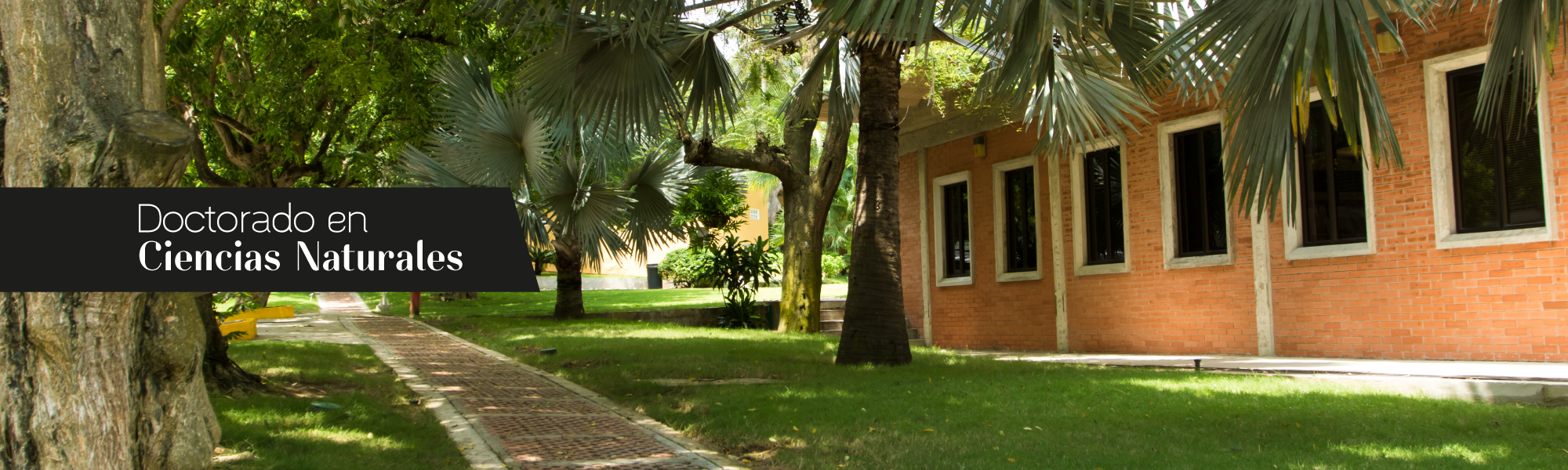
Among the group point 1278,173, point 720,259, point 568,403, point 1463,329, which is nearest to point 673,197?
point 720,259

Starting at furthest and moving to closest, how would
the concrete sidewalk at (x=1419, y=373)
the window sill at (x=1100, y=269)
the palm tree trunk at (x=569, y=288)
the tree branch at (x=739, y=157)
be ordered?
the palm tree trunk at (x=569, y=288) → the window sill at (x=1100, y=269) → the tree branch at (x=739, y=157) → the concrete sidewalk at (x=1419, y=373)

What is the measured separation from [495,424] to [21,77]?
12.4ft

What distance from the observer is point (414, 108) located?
9.04 meters

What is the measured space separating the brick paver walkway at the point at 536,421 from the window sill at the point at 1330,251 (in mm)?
7375

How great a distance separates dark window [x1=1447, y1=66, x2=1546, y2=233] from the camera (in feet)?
28.6

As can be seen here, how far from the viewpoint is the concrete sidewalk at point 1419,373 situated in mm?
6602

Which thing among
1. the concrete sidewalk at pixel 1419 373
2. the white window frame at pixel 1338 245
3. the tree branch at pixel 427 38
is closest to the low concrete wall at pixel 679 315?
the concrete sidewalk at pixel 1419 373

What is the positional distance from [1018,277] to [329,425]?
9.98 metres

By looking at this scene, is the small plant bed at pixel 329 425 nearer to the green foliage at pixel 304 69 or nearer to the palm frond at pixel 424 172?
the green foliage at pixel 304 69

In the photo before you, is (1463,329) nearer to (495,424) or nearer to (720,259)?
(495,424)

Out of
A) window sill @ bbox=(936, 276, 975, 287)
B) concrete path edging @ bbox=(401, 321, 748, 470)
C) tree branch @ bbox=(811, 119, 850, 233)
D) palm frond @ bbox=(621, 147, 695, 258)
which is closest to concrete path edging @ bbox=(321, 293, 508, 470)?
concrete path edging @ bbox=(401, 321, 748, 470)

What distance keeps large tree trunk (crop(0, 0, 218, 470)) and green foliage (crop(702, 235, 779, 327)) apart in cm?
1472

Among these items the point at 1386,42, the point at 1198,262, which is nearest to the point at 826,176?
the point at 1198,262

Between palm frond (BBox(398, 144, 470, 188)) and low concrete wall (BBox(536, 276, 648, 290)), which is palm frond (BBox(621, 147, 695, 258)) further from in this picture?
low concrete wall (BBox(536, 276, 648, 290))
